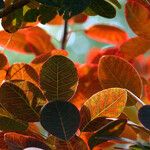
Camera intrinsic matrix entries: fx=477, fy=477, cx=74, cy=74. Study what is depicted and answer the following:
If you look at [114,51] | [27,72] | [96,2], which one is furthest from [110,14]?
[114,51]

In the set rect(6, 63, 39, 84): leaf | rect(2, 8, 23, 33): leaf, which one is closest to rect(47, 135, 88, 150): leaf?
rect(6, 63, 39, 84): leaf

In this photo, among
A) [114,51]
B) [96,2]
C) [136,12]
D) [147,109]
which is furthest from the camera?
[114,51]

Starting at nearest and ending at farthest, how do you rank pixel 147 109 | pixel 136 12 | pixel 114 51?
pixel 147 109
pixel 136 12
pixel 114 51

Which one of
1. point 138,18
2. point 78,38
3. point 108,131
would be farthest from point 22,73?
point 78,38

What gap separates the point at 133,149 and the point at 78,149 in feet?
0.26

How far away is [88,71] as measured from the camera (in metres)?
1.02

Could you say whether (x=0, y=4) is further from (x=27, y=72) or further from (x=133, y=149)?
(x=133, y=149)

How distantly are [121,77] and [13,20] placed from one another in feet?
0.72

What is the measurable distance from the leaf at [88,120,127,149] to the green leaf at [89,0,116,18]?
21cm

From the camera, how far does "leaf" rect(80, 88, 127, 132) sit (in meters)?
0.71

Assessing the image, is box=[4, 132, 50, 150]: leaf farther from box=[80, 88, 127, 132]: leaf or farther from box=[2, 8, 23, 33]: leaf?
box=[2, 8, 23, 33]: leaf

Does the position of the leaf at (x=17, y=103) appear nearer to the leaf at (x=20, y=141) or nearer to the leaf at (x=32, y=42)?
the leaf at (x=20, y=141)

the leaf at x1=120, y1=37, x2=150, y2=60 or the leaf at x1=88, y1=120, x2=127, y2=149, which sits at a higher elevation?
the leaf at x1=88, y1=120, x2=127, y2=149

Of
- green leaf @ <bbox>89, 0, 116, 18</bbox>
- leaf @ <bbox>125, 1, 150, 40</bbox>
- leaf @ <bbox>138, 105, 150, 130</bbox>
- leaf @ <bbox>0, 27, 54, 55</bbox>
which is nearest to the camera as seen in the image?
leaf @ <bbox>138, 105, 150, 130</bbox>
